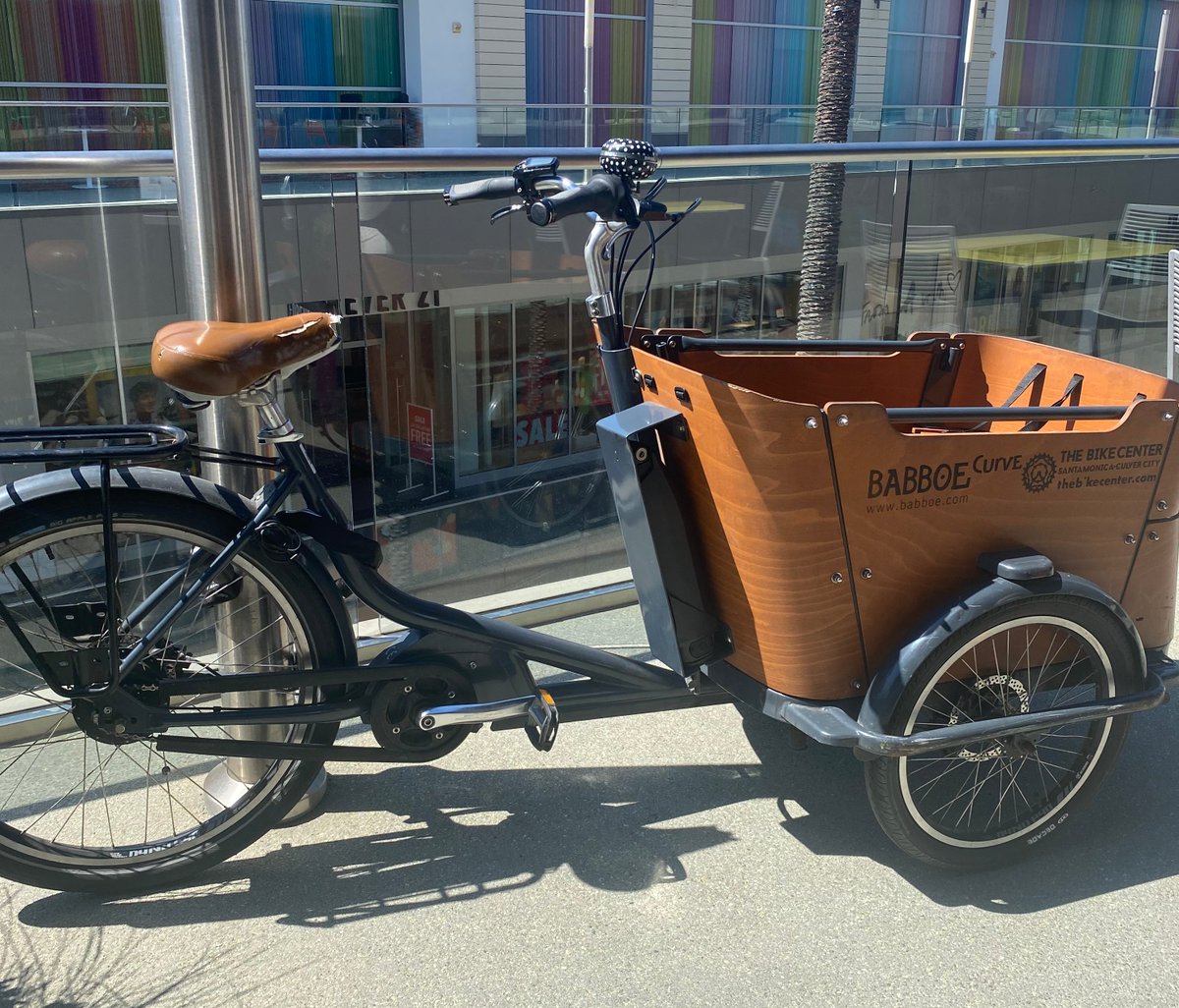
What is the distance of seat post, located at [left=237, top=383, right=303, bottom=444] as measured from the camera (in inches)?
86.4

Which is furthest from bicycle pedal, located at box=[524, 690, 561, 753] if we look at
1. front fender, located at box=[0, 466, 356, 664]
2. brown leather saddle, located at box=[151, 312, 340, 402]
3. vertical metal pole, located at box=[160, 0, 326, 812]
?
brown leather saddle, located at box=[151, 312, 340, 402]

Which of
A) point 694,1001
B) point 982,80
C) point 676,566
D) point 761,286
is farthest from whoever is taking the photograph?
point 982,80

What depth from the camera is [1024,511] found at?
7.59 ft

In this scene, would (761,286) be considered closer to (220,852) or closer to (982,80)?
(220,852)

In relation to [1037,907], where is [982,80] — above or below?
above

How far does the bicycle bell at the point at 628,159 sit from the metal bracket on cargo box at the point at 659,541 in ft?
1.64

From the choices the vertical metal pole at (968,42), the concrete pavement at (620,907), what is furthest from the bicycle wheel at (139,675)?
the vertical metal pole at (968,42)

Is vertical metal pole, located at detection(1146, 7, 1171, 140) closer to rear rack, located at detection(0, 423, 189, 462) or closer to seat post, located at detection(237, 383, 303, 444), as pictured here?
seat post, located at detection(237, 383, 303, 444)

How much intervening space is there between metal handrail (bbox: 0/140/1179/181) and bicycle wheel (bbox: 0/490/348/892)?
3.18 feet

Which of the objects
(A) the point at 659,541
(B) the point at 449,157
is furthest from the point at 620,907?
(B) the point at 449,157

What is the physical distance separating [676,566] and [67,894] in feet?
4.64

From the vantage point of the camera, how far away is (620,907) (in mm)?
2289

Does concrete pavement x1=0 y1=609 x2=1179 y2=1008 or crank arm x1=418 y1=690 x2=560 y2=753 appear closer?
concrete pavement x1=0 y1=609 x2=1179 y2=1008

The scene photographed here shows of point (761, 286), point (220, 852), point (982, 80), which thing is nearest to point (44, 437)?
point (220, 852)
